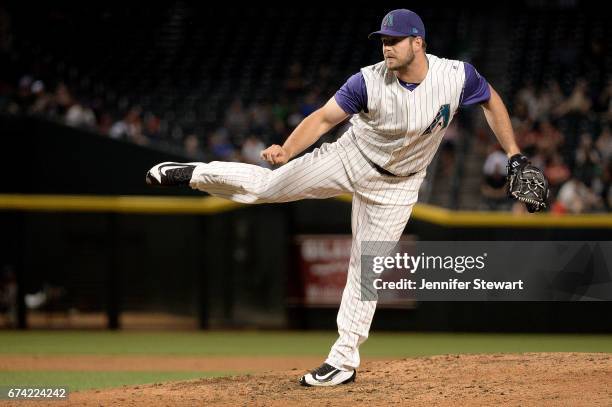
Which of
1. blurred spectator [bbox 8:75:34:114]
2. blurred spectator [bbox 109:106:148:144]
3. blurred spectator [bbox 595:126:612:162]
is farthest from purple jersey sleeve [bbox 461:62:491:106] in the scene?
blurred spectator [bbox 8:75:34:114]

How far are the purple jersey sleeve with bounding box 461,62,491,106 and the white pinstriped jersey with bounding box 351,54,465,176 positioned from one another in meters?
0.04

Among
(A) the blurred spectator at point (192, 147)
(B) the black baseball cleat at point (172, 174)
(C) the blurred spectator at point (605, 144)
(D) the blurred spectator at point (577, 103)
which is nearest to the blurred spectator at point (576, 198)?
(C) the blurred spectator at point (605, 144)

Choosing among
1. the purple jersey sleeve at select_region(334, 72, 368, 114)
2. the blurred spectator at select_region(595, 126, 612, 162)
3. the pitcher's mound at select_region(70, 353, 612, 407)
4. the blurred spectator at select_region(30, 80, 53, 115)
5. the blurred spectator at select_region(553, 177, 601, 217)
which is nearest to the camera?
the pitcher's mound at select_region(70, 353, 612, 407)

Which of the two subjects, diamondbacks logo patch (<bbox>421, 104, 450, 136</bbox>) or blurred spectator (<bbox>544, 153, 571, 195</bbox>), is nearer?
diamondbacks logo patch (<bbox>421, 104, 450, 136</bbox>)

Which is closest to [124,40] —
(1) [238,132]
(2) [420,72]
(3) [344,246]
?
(1) [238,132]

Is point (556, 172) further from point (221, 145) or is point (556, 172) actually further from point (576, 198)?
point (221, 145)

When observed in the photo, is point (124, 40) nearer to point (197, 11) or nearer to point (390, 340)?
point (197, 11)

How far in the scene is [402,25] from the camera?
5281 mm

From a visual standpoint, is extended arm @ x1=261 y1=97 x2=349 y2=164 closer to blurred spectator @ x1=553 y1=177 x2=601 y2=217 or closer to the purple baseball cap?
the purple baseball cap

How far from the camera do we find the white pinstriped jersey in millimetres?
5379

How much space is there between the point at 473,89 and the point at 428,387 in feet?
5.61

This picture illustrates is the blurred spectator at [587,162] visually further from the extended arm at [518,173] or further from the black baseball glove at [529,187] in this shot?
the black baseball glove at [529,187]

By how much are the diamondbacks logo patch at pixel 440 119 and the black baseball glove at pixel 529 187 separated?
48cm

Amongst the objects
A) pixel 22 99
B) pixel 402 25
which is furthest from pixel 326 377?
pixel 22 99
